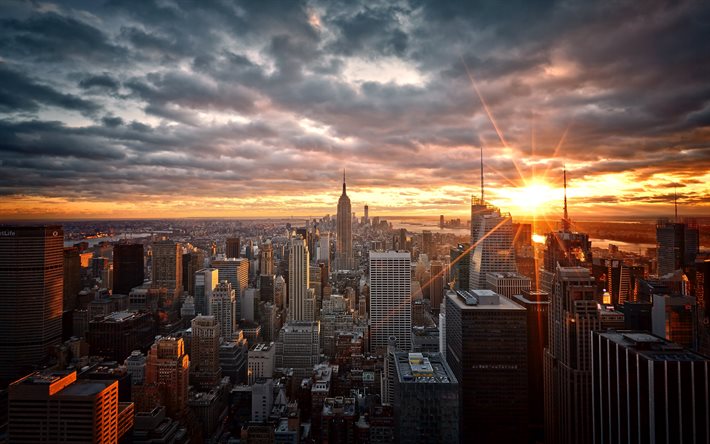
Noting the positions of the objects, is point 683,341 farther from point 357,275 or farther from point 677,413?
point 357,275

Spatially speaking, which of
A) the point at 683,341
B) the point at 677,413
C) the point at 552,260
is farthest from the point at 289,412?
the point at 552,260

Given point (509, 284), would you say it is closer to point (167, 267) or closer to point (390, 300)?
point (390, 300)

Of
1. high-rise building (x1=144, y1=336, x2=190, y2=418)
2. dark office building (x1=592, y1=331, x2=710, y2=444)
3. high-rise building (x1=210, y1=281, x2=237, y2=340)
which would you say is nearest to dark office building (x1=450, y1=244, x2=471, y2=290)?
high-rise building (x1=210, y1=281, x2=237, y2=340)

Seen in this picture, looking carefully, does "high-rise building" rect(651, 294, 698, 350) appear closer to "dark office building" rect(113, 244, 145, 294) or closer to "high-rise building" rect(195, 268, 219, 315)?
"high-rise building" rect(195, 268, 219, 315)

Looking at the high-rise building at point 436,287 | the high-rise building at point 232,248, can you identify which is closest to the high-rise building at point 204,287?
the high-rise building at point 232,248

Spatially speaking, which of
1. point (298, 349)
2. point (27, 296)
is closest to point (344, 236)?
point (298, 349)
